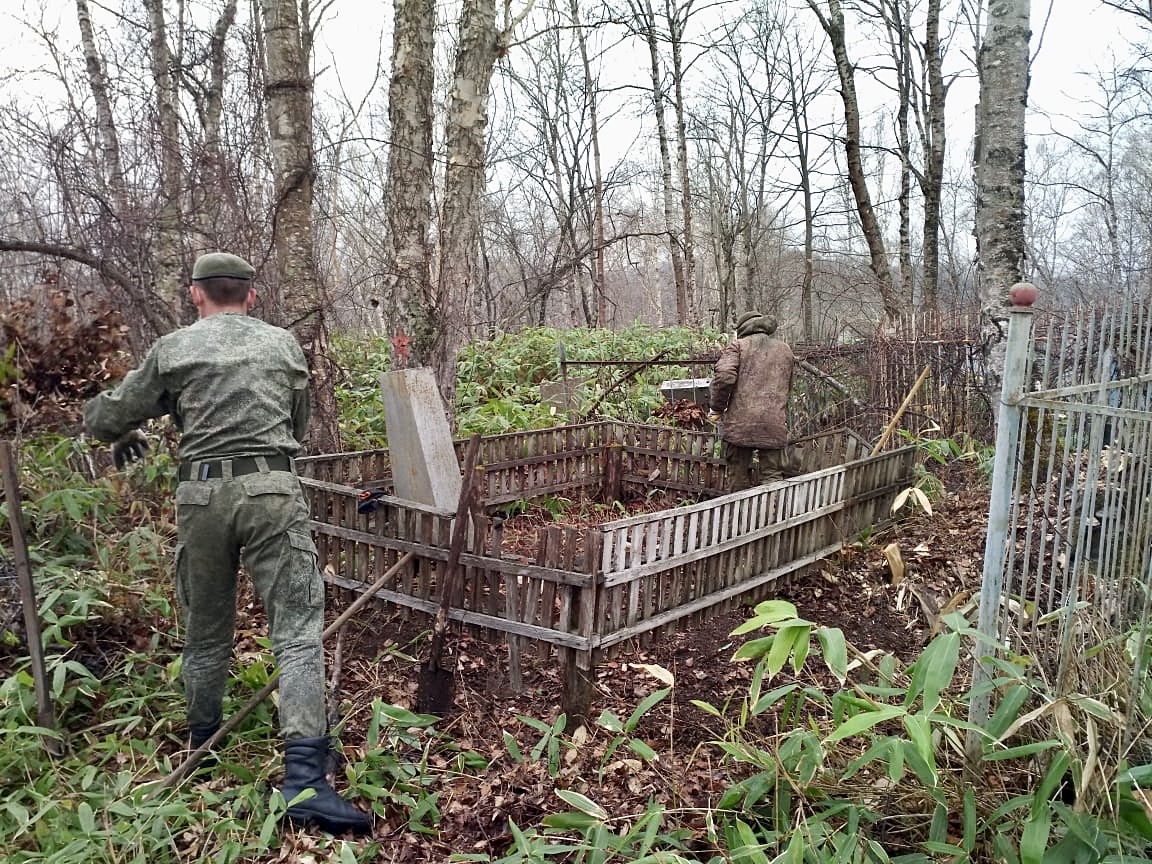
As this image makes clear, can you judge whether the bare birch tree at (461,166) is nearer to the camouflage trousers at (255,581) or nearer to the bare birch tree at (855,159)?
the camouflage trousers at (255,581)

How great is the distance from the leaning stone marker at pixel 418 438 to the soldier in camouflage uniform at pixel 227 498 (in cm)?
135

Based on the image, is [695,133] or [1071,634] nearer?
[1071,634]

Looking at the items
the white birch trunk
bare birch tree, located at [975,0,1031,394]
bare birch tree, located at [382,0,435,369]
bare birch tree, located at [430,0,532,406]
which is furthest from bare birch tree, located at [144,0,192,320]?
bare birch tree, located at [975,0,1031,394]

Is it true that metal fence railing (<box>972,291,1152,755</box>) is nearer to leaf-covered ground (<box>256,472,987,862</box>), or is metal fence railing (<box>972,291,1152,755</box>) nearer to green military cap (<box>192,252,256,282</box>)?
leaf-covered ground (<box>256,472,987,862</box>)

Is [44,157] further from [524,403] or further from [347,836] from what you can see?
[347,836]

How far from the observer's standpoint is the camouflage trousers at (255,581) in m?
3.28

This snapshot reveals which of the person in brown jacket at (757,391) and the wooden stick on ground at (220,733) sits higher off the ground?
the person in brown jacket at (757,391)

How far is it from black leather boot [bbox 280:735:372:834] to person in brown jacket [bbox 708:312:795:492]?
4509 mm

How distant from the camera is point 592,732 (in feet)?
12.7

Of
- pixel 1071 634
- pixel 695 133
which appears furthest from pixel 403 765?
pixel 695 133

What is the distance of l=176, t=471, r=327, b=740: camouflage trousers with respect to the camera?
3.28 meters

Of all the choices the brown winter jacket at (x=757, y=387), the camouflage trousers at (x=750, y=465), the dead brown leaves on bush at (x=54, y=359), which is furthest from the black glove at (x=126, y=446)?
the camouflage trousers at (x=750, y=465)

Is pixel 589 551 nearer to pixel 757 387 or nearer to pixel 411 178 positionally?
pixel 757 387

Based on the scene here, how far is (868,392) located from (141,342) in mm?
8095
